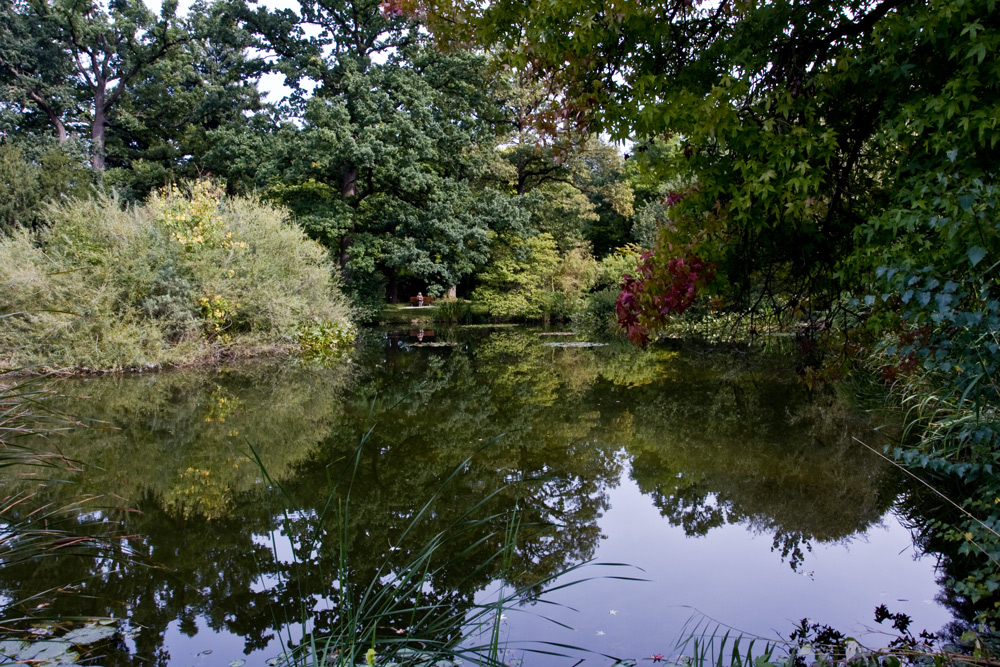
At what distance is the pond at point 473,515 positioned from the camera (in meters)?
3.07

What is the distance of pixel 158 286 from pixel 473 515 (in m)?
9.33

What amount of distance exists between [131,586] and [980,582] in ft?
13.9

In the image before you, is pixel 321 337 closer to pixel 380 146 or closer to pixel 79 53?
pixel 380 146

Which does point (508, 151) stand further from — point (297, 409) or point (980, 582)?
point (980, 582)

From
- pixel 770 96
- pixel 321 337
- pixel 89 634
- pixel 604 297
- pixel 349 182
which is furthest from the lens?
pixel 604 297

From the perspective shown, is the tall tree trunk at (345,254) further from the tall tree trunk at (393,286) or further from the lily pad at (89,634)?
the lily pad at (89,634)

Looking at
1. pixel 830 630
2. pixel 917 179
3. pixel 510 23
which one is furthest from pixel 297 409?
pixel 917 179

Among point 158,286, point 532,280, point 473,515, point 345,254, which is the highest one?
point 345,254

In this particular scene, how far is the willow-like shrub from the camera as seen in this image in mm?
10125

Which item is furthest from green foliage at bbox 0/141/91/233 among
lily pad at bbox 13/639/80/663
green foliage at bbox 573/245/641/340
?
lily pad at bbox 13/639/80/663

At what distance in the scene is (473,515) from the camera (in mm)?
4492

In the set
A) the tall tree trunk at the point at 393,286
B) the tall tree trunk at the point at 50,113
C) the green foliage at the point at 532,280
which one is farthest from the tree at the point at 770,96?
the tall tree trunk at the point at 50,113

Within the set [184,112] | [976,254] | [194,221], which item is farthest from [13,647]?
[184,112]

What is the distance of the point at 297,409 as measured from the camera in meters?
8.01
